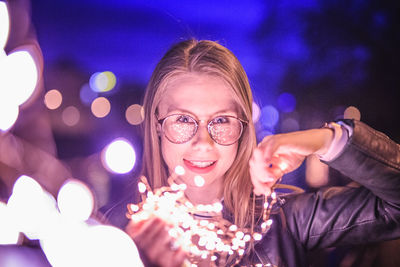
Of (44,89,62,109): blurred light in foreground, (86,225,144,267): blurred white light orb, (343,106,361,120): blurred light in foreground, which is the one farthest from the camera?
(44,89,62,109): blurred light in foreground

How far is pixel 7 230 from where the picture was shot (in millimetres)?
1687

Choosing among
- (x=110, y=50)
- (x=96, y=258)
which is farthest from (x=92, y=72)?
(x=96, y=258)

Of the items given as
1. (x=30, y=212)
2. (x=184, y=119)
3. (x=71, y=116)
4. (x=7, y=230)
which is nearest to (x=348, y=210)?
(x=184, y=119)

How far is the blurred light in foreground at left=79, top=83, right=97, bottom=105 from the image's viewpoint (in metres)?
3.38

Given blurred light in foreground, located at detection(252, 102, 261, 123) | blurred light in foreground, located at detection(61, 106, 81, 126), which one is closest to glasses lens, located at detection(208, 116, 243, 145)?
blurred light in foreground, located at detection(252, 102, 261, 123)

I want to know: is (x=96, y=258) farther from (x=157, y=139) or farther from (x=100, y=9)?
(x=100, y=9)

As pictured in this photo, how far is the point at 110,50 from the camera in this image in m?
2.30

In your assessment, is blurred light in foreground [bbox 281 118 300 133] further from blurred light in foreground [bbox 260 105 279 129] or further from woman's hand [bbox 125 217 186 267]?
woman's hand [bbox 125 217 186 267]

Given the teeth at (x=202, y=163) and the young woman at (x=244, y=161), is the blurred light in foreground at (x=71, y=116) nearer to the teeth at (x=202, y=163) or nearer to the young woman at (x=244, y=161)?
the young woman at (x=244, y=161)

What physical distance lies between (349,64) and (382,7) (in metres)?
0.42

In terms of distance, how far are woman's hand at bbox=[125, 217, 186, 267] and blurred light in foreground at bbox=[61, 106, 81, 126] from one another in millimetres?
2828

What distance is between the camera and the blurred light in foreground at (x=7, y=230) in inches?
65.2

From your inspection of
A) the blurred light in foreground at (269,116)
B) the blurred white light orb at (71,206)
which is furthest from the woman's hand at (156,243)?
the blurred light in foreground at (269,116)

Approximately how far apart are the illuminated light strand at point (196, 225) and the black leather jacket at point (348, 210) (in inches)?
3.4
